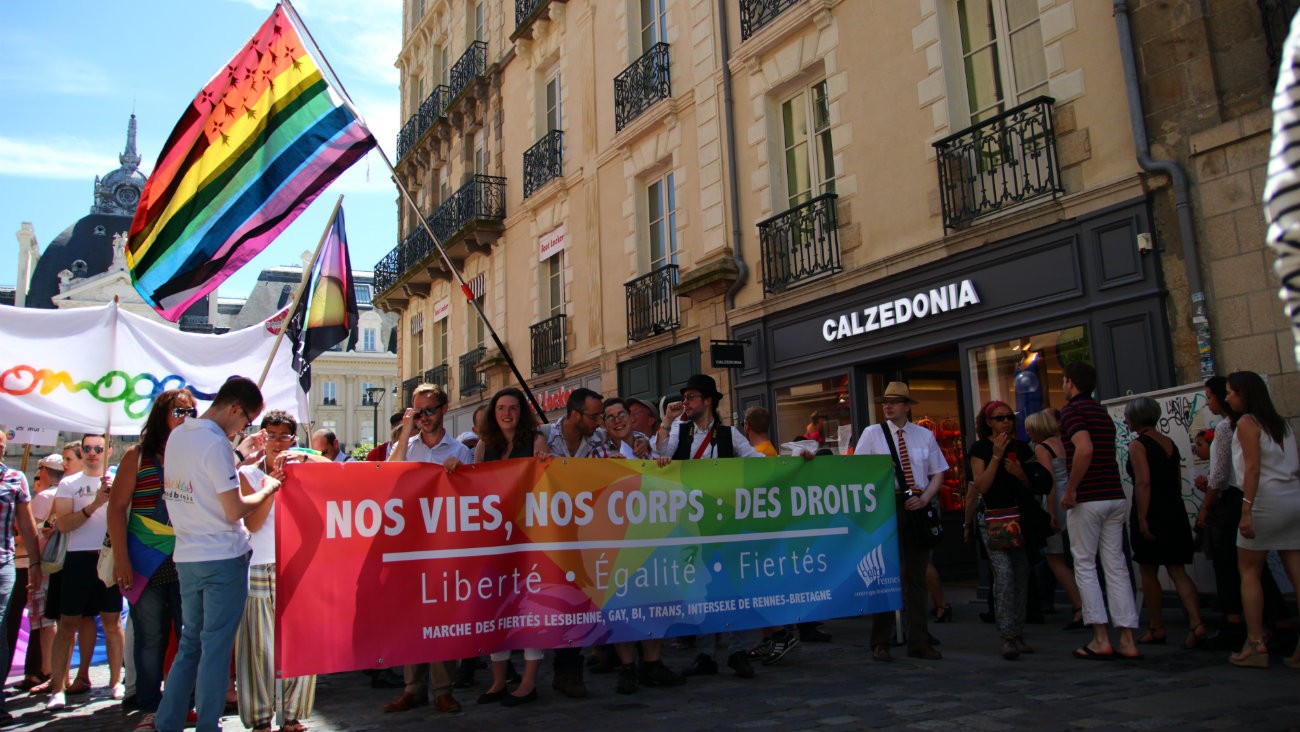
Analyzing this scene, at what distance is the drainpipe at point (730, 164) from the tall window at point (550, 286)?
586 cm

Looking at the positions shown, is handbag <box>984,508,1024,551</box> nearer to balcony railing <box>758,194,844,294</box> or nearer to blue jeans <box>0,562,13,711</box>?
balcony railing <box>758,194,844,294</box>

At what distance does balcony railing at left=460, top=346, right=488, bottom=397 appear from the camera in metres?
20.3

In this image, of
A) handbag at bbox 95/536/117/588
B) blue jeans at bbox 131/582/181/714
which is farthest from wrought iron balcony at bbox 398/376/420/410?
blue jeans at bbox 131/582/181/714

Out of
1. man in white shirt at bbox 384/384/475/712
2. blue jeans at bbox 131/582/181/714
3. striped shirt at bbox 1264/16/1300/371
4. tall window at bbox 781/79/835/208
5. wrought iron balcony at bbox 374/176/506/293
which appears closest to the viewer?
striped shirt at bbox 1264/16/1300/371

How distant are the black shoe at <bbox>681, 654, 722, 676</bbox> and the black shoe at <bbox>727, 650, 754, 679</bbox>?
200 millimetres

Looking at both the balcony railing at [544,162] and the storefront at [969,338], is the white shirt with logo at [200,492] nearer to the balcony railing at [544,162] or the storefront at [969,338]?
the storefront at [969,338]

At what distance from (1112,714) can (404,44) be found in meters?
28.5

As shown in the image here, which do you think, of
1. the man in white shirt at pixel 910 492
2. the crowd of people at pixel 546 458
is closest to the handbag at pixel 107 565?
the crowd of people at pixel 546 458

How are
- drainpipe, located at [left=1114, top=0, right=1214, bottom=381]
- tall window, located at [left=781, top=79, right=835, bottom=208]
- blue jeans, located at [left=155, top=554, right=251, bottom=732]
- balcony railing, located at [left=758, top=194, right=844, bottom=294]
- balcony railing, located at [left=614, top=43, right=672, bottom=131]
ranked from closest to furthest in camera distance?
blue jeans, located at [left=155, top=554, right=251, bottom=732] → drainpipe, located at [left=1114, top=0, right=1214, bottom=381] → balcony railing, located at [left=758, top=194, right=844, bottom=294] → tall window, located at [left=781, top=79, right=835, bottom=208] → balcony railing, located at [left=614, top=43, right=672, bottom=131]

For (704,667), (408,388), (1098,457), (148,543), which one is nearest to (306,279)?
(148,543)

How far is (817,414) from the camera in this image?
11.6 m

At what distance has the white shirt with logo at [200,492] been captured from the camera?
4152 mm

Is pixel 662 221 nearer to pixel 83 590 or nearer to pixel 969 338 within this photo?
pixel 969 338

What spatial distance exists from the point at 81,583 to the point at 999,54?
9.66 m
